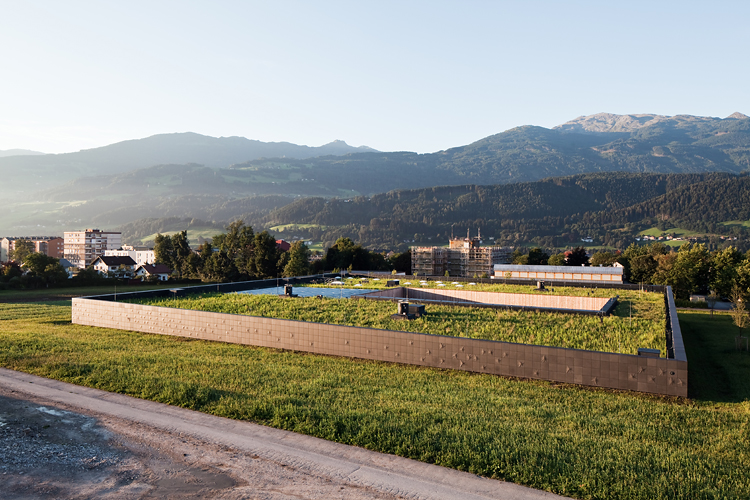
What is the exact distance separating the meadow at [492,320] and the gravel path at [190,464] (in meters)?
11.7

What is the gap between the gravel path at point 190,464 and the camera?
879cm

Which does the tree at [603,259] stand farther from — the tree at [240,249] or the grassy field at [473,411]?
the grassy field at [473,411]

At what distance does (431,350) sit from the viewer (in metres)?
18.8

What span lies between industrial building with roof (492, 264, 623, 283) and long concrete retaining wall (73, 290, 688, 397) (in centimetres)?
3913

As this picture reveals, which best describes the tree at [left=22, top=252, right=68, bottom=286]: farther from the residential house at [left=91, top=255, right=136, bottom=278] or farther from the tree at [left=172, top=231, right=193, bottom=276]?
the residential house at [left=91, top=255, right=136, bottom=278]

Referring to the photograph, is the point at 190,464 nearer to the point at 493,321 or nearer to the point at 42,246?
the point at 493,321

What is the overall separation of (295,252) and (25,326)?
147 feet

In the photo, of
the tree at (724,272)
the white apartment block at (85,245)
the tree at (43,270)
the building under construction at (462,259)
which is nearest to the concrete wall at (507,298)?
the tree at (724,272)

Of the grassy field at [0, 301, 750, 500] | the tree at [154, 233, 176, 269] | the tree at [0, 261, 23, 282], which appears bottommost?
the grassy field at [0, 301, 750, 500]

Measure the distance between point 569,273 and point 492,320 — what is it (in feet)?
134

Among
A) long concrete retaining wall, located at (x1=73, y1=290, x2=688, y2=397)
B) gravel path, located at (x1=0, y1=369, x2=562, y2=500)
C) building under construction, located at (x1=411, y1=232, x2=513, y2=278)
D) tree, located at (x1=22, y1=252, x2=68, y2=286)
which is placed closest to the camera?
gravel path, located at (x1=0, y1=369, x2=562, y2=500)

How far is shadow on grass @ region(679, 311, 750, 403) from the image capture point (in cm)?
1552

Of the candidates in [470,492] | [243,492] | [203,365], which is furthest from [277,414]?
[203,365]

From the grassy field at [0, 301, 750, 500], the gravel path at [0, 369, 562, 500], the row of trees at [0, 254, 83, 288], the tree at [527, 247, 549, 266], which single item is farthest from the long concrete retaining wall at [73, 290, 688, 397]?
the tree at [527, 247, 549, 266]
